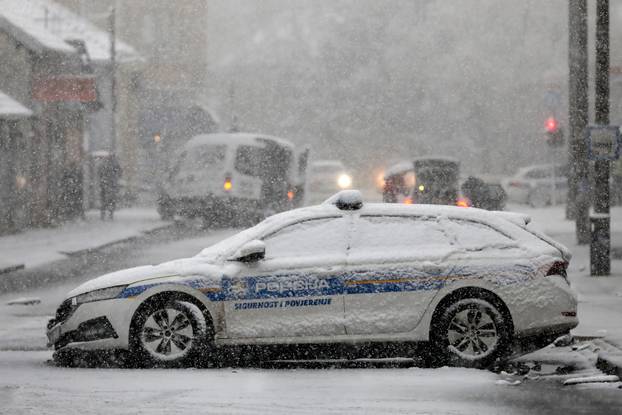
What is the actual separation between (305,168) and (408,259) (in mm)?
30423

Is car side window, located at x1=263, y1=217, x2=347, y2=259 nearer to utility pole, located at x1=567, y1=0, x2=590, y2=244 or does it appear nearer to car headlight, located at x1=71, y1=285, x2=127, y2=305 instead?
car headlight, located at x1=71, y1=285, x2=127, y2=305

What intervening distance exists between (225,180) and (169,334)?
23.8 metres

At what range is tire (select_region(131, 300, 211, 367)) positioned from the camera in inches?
421

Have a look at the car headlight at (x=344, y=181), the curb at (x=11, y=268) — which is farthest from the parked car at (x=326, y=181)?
the curb at (x=11, y=268)

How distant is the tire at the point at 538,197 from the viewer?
4909 cm

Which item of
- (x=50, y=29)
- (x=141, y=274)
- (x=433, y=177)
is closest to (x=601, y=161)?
(x=141, y=274)

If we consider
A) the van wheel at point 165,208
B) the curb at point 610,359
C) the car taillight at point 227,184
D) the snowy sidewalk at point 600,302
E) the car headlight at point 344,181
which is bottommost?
the curb at point 610,359

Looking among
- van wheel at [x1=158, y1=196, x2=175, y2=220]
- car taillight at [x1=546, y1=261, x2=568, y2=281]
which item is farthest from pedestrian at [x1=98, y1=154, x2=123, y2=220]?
car taillight at [x1=546, y1=261, x2=568, y2=281]

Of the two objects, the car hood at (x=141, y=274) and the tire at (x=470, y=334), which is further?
the car hood at (x=141, y=274)

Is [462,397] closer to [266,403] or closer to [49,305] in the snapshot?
[266,403]

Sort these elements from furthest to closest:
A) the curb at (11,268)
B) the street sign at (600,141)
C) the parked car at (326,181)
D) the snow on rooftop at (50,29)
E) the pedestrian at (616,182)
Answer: the parked car at (326,181) → the pedestrian at (616,182) → the snow on rooftop at (50,29) → the curb at (11,268) → the street sign at (600,141)

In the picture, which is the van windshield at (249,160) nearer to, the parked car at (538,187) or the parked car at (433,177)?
the parked car at (433,177)

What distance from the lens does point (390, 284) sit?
10734 millimetres

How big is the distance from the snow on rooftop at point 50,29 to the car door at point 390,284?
76.6 feet
